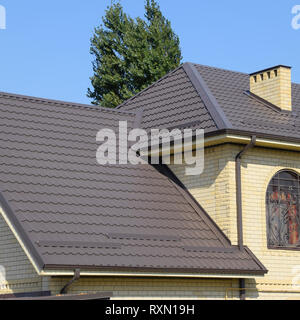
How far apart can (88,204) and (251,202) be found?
3837 millimetres

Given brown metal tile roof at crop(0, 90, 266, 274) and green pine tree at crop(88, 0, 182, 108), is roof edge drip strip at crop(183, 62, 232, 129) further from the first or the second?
green pine tree at crop(88, 0, 182, 108)

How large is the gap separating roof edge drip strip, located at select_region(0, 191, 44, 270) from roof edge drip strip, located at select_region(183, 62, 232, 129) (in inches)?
201

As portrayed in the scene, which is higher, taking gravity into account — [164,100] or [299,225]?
[164,100]

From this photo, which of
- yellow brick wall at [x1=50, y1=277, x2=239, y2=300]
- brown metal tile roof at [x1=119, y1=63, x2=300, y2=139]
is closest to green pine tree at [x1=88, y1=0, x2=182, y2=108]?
brown metal tile roof at [x1=119, y1=63, x2=300, y2=139]

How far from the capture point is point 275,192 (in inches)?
683

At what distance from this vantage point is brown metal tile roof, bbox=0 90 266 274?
1405 cm

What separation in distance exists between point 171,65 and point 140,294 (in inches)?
879

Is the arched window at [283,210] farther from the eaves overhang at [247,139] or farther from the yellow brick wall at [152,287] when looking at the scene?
the yellow brick wall at [152,287]

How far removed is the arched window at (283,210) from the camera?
56.1 ft

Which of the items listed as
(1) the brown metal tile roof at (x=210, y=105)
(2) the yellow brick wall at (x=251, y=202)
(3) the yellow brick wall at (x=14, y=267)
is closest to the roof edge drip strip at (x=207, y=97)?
(1) the brown metal tile roof at (x=210, y=105)

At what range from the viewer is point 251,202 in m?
16.8
